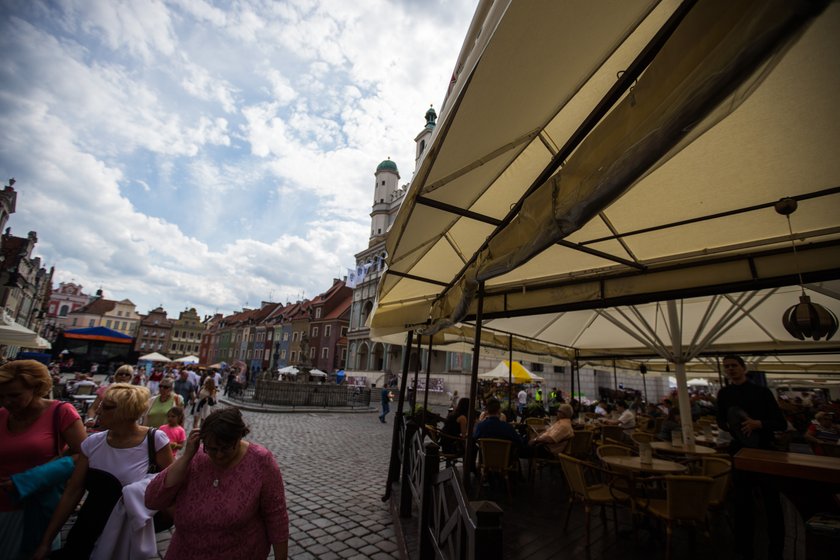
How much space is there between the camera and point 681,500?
3930 millimetres

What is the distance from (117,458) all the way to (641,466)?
18.6ft

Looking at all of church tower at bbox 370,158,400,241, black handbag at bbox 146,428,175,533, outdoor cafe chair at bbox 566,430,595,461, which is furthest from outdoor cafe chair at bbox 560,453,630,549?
church tower at bbox 370,158,400,241

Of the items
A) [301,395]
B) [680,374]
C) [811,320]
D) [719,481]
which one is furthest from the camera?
[301,395]

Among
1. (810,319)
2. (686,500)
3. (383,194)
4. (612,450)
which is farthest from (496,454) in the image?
(383,194)

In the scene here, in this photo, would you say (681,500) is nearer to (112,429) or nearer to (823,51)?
(823,51)

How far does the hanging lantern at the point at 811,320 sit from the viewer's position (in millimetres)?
3092

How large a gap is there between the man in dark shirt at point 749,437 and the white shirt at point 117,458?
5673 mm

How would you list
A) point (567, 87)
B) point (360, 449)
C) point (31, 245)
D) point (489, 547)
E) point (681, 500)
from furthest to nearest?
point (31, 245) → point (360, 449) → point (681, 500) → point (567, 87) → point (489, 547)

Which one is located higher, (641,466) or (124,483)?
(124,483)

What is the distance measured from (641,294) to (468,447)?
2.44 m

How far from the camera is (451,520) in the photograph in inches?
97.7

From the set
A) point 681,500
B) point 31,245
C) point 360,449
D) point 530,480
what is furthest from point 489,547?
point 31,245

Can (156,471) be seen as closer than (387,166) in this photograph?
Yes

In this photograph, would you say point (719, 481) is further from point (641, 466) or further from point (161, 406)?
point (161, 406)
